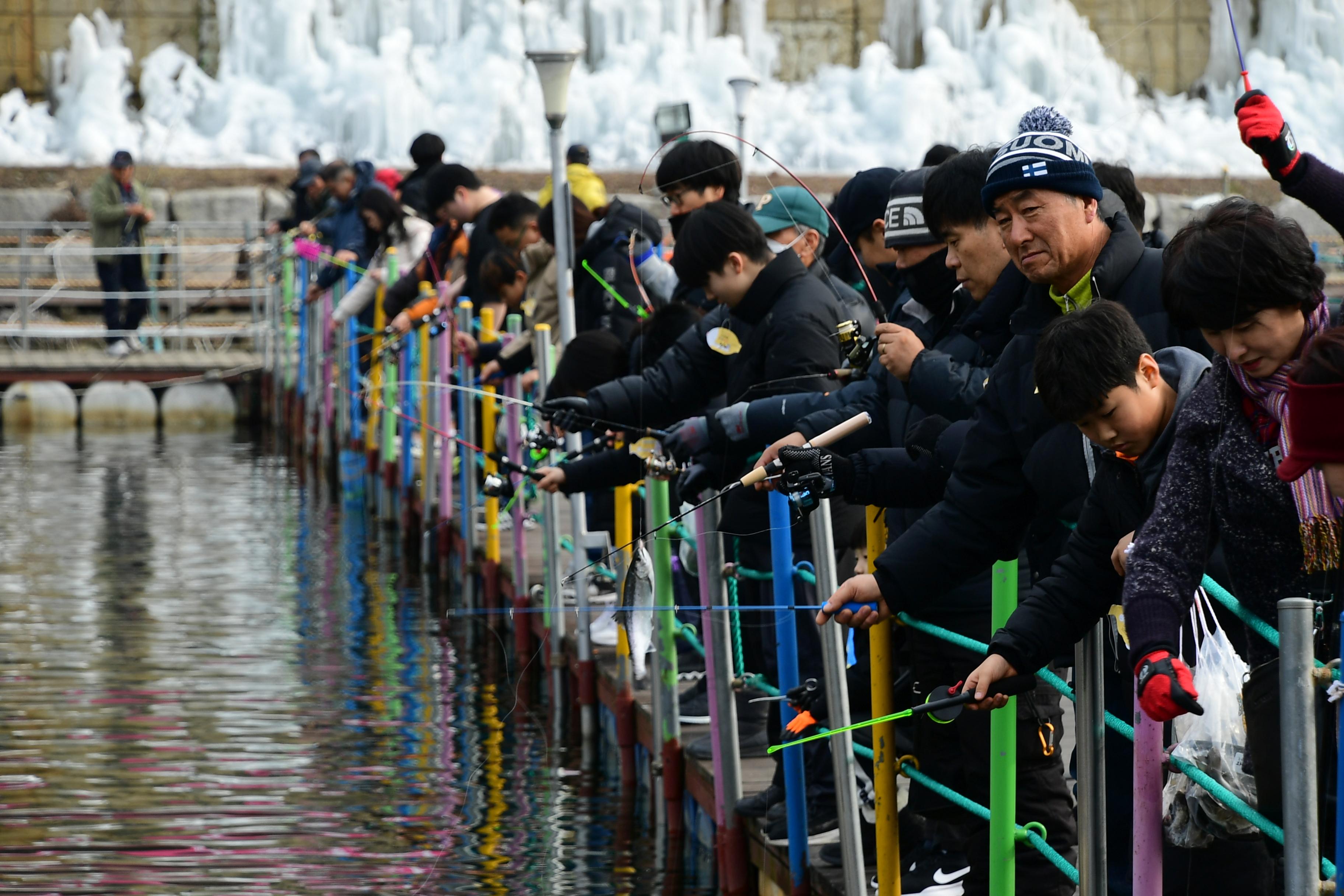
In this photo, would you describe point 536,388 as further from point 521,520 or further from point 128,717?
point 128,717

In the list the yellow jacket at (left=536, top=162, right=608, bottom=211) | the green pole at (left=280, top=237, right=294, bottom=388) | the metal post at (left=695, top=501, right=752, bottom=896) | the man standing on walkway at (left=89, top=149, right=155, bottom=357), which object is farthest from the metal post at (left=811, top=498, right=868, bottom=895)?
the man standing on walkway at (left=89, top=149, right=155, bottom=357)

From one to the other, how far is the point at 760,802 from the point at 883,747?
2.92 feet

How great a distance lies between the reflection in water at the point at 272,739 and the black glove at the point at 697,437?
134cm

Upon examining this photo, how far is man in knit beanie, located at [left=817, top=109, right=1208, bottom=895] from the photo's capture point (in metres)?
3.06

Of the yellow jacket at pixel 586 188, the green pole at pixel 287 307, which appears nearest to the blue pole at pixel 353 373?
the green pole at pixel 287 307

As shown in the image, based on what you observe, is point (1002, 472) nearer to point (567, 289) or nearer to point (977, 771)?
point (977, 771)

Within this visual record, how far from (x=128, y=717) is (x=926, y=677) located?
442 centimetres

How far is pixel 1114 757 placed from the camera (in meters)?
2.91

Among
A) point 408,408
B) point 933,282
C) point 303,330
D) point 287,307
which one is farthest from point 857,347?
point 287,307

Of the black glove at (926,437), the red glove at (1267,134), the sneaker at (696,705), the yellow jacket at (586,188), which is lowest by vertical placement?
the sneaker at (696,705)

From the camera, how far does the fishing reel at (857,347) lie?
384 cm

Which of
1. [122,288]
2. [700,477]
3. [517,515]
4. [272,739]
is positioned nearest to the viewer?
[700,477]

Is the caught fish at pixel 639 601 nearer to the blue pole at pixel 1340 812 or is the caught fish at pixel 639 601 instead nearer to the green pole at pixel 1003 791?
the green pole at pixel 1003 791

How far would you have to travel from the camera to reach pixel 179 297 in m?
19.2
